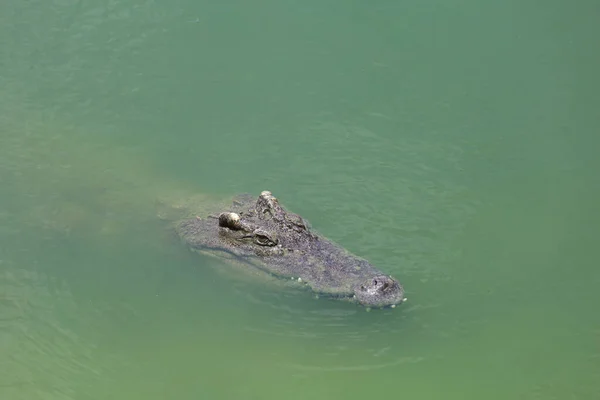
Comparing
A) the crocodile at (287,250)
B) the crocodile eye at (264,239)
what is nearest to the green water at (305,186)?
the crocodile at (287,250)

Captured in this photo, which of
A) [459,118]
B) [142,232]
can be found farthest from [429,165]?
[142,232]

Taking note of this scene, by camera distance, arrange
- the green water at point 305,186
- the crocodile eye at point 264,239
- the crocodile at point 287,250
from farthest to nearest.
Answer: the crocodile eye at point 264,239, the crocodile at point 287,250, the green water at point 305,186

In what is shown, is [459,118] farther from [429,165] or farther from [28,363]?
[28,363]

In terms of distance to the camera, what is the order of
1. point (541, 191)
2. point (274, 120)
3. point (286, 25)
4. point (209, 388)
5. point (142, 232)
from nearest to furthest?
point (209, 388) → point (142, 232) → point (541, 191) → point (274, 120) → point (286, 25)

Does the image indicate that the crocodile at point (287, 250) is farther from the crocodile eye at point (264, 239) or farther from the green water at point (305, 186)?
the green water at point (305, 186)

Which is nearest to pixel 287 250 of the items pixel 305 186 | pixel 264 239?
pixel 264 239

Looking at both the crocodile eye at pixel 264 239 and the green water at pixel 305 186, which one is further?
the crocodile eye at pixel 264 239
